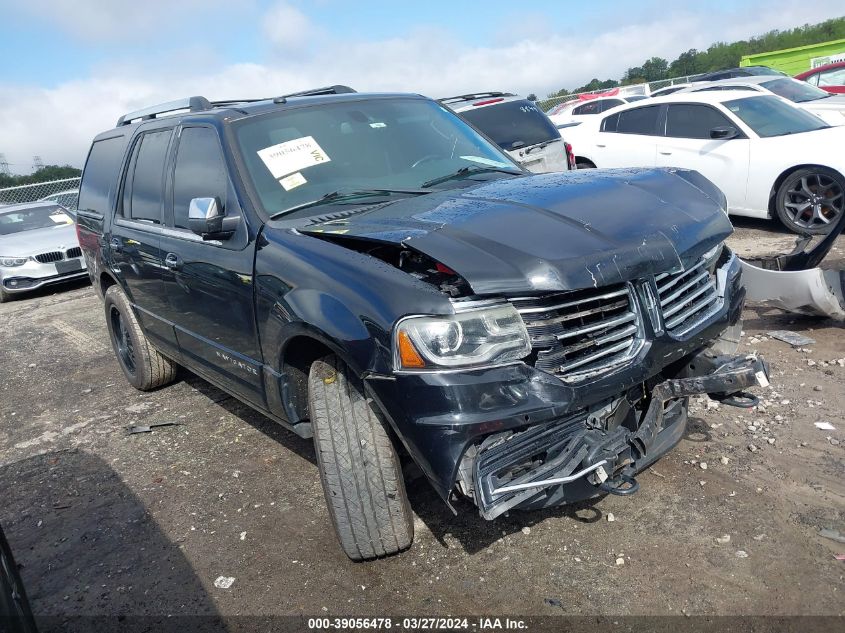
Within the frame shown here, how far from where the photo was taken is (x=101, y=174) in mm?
5488

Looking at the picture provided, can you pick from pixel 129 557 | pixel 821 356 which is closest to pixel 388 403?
pixel 129 557

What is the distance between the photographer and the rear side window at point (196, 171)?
369 cm

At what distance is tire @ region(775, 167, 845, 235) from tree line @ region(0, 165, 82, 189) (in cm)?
1846

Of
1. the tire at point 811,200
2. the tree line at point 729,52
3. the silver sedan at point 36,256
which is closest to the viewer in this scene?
the tire at point 811,200

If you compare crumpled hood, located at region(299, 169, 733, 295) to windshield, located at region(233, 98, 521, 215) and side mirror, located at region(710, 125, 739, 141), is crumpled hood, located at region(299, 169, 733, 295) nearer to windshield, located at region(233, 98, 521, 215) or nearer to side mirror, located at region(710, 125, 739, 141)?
windshield, located at region(233, 98, 521, 215)

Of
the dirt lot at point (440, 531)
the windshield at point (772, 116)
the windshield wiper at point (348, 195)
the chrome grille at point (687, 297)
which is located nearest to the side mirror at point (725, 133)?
the windshield at point (772, 116)

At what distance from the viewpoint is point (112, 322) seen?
19.4 ft

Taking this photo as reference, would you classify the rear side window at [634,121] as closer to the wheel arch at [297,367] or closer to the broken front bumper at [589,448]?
the broken front bumper at [589,448]

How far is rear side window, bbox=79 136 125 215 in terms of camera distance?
5.21 m

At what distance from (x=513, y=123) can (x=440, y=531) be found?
6490mm

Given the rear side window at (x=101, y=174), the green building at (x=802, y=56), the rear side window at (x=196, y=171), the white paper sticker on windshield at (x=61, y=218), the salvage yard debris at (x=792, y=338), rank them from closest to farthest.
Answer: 1. the rear side window at (x=196, y=171)
2. the salvage yard debris at (x=792, y=338)
3. the rear side window at (x=101, y=174)
4. the white paper sticker on windshield at (x=61, y=218)
5. the green building at (x=802, y=56)

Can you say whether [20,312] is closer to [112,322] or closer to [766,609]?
[112,322]

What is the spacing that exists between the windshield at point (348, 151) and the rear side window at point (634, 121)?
5.90m

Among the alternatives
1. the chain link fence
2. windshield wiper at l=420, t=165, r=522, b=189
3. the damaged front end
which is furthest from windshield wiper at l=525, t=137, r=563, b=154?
the chain link fence
